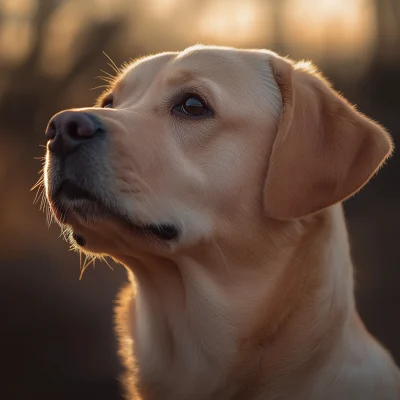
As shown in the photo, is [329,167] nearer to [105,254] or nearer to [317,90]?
[317,90]

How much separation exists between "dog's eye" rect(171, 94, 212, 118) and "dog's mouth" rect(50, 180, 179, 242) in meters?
0.56

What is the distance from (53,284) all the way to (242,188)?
4.27 m

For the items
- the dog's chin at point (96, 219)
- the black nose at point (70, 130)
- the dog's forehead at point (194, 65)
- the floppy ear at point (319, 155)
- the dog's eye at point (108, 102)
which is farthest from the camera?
the dog's eye at point (108, 102)

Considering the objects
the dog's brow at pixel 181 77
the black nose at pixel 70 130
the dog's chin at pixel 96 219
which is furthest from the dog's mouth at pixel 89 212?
the dog's brow at pixel 181 77

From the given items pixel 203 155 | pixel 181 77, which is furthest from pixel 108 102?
pixel 203 155

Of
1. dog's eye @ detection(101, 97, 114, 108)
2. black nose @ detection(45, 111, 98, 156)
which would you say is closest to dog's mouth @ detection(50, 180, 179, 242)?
black nose @ detection(45, 111, 98, 156)

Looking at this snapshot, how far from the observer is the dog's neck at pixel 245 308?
300 centimetres

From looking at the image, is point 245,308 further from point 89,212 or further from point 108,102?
point 108,102

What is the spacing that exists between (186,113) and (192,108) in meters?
0.04

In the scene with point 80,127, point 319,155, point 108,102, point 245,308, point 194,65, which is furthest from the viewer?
point 108,102

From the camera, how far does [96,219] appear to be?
2.88 metres

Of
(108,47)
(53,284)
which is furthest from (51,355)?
(108,47)

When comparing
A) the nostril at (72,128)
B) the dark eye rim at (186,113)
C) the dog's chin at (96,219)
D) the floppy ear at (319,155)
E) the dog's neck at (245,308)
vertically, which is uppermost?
the nostril at (72,128)

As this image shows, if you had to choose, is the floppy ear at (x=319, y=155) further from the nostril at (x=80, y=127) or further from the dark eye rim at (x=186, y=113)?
the nostril at (x=80, y=127)
